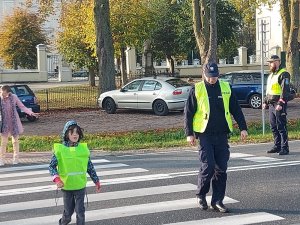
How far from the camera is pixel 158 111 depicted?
73.4 feet

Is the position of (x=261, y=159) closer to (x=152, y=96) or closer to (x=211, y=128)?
Answer: (x=211, y=128)

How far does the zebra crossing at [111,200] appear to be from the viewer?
730cm

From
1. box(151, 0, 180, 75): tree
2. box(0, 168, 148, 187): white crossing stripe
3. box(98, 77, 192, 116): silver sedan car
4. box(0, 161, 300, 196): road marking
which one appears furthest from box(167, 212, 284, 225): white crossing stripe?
box(151, 0, 180, 75): tree

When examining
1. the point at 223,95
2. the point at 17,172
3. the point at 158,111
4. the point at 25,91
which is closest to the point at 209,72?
the point at 223,95

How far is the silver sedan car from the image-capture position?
72.1ft

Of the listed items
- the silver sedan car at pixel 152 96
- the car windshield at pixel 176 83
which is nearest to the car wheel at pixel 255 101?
the silver sedan car at pixel 152 96

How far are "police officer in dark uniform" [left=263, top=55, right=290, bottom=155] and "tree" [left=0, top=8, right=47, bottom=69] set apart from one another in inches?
1771

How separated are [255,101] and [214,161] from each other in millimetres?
17260

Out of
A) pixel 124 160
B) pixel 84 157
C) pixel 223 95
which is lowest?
pixel 124 160

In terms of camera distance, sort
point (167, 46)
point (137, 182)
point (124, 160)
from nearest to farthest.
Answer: point (137, 182), point (124, 160), point (167, 46)

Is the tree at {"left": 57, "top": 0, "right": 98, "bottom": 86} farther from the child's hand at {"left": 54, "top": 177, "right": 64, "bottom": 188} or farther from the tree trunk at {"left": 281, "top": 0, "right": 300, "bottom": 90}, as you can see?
the child's hand at {"left": 54, "top": 177, "right": 64, "bottom": 188}

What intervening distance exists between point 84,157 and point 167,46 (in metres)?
43.9

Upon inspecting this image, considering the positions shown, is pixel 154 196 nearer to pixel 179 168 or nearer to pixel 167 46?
pixel 179 168

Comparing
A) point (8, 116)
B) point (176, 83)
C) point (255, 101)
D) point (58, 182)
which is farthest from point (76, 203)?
point (255, 101)
